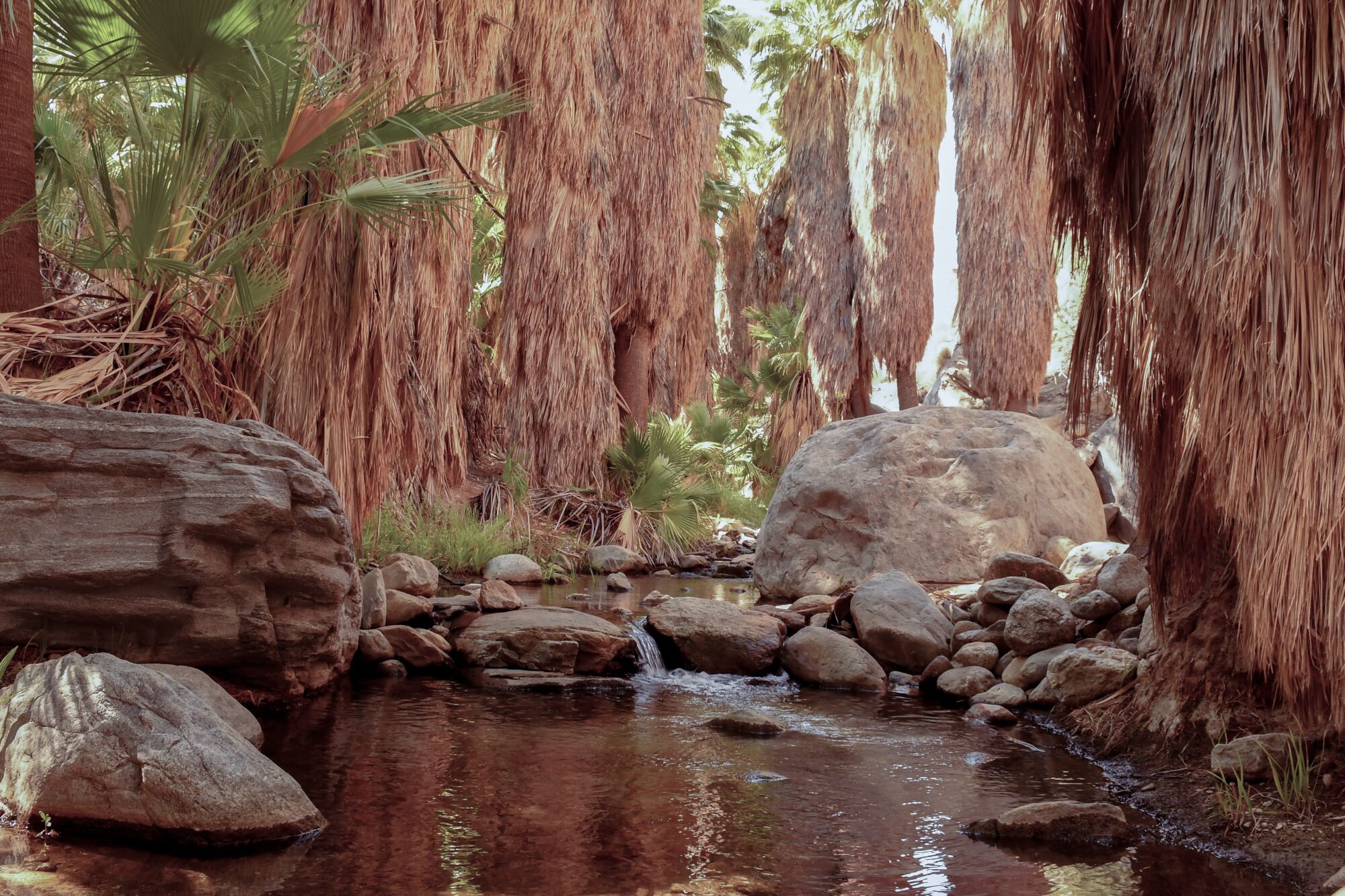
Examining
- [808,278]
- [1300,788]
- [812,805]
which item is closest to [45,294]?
[812,805]

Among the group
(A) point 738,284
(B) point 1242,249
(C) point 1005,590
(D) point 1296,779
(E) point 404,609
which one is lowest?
(D) point 1296,779

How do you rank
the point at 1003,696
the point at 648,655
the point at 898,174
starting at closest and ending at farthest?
the point at 1003,696 < the point at 648,655 < the point at 898,174

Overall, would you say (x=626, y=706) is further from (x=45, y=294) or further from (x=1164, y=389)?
(x=45, y=294)

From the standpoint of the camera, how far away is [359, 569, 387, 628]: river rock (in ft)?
21.3

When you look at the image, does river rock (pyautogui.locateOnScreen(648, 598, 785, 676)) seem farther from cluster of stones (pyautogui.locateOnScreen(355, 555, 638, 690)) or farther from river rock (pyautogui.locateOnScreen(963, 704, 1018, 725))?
river rock (pyautogui.locateOnScreen(963, 704, 1018, 725))

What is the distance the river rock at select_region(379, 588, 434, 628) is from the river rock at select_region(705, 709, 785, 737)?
252 cm

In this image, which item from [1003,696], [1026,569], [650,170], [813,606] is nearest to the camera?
[1003,696]

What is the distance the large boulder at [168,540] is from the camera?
4.10m

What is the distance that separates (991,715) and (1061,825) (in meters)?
1.90

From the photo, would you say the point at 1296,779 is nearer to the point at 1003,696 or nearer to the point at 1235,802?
the point at 1235,802

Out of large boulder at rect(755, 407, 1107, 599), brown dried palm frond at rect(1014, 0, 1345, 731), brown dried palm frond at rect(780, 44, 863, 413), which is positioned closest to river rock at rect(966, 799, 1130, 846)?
brown dried palm frond at rect(1014, 0, 1345, 731)

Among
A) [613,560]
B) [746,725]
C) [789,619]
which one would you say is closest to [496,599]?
[789,619]

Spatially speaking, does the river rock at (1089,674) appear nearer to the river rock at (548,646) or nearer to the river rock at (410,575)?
the river rock at (548,646)

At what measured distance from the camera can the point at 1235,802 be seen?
360 centimetres
